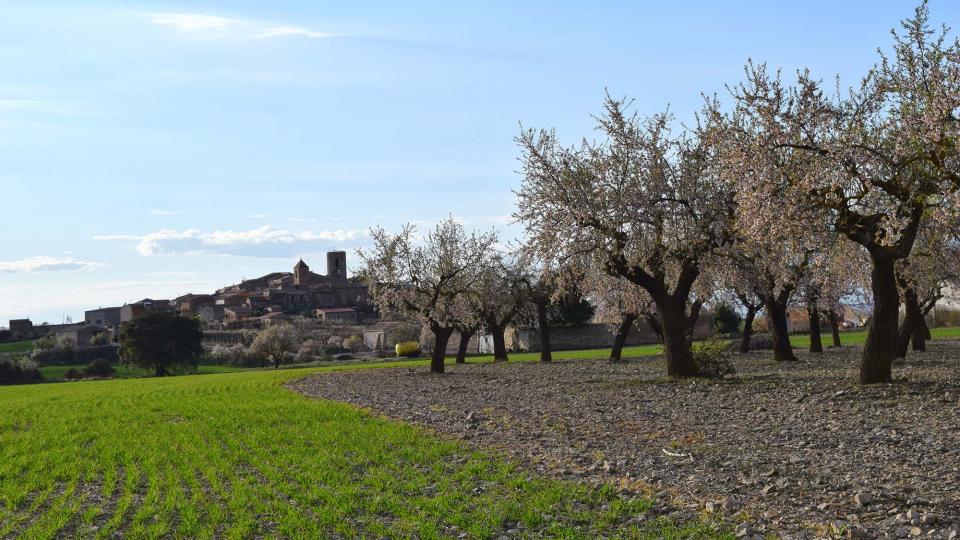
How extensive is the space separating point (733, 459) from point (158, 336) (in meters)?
89.2

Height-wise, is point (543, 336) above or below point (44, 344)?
below

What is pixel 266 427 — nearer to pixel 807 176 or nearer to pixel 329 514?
pixel 329 514

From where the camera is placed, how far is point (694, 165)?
30.6 m

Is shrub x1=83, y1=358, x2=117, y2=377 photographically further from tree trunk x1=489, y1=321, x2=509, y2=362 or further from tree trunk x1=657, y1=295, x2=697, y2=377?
tree trunk x1=657, y1=295, x2=697, y2=377

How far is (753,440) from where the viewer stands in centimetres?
1681

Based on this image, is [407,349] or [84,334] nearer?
[407,349]

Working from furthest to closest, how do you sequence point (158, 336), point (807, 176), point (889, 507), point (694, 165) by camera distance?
point (158, 336), point (694, 165), point (807, 176), point (889, 507)

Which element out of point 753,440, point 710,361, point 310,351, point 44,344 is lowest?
point 753,440

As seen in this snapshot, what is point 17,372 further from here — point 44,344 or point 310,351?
point 44,344

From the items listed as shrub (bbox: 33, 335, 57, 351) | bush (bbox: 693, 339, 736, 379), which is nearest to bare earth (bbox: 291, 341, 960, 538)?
bush (bbox: 693, 339, 736, 379)

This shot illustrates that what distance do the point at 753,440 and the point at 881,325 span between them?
32.3 feet

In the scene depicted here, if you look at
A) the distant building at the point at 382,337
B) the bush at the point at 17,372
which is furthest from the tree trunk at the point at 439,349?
the distant building at the point at 382,337

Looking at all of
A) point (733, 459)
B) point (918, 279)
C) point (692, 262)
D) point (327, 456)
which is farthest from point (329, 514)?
point (918, 279)

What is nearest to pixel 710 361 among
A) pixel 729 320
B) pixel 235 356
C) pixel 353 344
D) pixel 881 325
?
pixel 881 325
